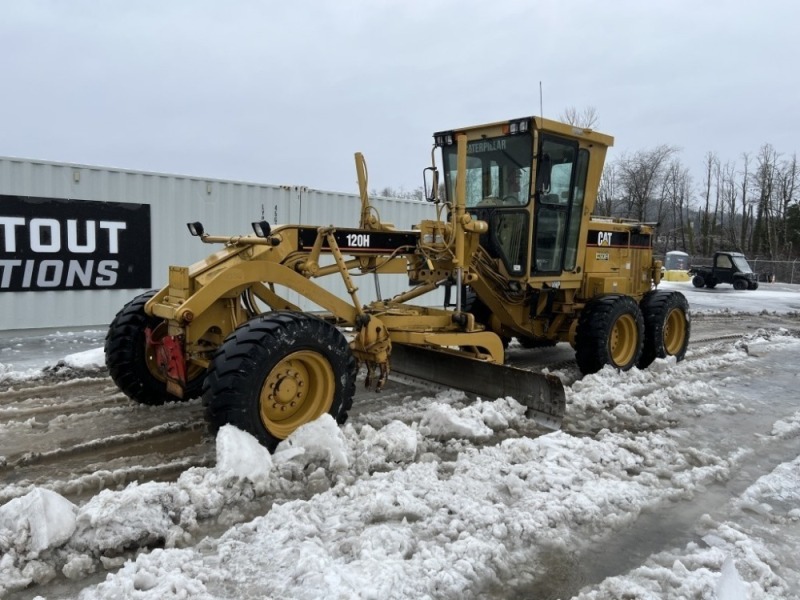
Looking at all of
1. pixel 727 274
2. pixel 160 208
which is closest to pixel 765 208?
pixel 727 274

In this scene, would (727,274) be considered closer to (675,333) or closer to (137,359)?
(675,333)

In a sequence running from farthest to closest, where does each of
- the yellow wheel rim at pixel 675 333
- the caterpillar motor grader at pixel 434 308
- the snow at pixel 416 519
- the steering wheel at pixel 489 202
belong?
the yellow wheel rim at pixel 675 333
the steering wheel at pixel 489 202
the caterpillar motor grader at pixel 434 308
the snow at pixel 416 519

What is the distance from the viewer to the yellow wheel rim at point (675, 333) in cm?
901

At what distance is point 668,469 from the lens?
4551 mm

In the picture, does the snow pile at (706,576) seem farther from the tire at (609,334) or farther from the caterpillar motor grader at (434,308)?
the tire at (609,334)

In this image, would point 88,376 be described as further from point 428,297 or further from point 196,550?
point 428,297

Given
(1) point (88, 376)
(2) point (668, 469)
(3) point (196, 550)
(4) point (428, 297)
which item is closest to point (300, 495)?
(3) point (196, 550)

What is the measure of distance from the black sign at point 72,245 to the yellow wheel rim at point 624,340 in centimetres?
792

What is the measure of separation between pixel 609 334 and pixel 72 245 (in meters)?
8.44

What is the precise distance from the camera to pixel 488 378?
5867 mm

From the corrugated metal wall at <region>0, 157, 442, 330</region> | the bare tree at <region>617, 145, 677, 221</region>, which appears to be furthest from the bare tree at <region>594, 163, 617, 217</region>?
the corrugated metal wall at <region>0, 157, 442, 330</region>


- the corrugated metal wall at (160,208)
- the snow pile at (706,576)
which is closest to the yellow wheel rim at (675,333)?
the snow pile at (706,576)

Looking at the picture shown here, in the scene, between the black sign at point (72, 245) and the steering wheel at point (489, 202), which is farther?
the black sign at point (72, 245)

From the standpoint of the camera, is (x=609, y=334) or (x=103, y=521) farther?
(x=609, y=334)
